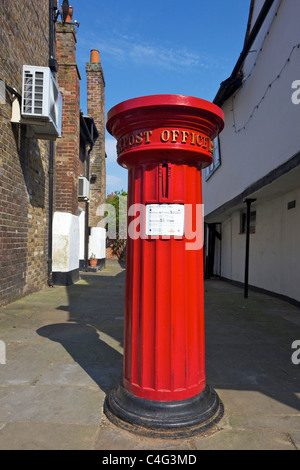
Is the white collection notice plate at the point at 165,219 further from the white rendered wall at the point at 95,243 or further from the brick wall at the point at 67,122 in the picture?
the white rendered wall at the point at 95,243

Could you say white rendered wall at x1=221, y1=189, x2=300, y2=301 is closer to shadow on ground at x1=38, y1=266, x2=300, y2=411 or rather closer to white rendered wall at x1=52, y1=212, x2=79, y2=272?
shadow on ground at x1=38, y1=266, x2=300, y2=411

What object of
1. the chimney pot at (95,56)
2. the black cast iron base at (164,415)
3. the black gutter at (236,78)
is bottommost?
the black cast iron base at (164,415)

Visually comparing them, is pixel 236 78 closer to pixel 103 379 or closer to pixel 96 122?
pixel 103 379

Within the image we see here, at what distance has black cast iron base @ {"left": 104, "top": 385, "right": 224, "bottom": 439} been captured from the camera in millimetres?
2115

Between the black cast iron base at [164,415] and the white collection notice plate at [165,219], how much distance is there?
3.78 feet

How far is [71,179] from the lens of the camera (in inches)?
360

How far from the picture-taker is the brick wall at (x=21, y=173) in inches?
219

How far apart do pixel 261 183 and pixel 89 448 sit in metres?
5.74

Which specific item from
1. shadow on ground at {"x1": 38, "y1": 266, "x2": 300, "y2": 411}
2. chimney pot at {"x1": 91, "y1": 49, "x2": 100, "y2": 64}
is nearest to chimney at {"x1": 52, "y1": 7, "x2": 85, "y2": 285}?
shadow on ground at {"x1": 38, "y1": 266, "x2": 300, "y2": 411}

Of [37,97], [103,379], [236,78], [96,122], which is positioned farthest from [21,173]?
[96,122]

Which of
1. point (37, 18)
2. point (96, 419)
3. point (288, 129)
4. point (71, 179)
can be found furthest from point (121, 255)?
point (96, 419)

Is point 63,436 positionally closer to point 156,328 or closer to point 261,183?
point 156,328

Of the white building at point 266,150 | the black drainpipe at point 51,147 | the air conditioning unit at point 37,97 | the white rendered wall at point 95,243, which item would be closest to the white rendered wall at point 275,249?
the white building at point 266,150

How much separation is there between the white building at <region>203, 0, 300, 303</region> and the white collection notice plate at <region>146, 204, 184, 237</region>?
3356 millimetres
